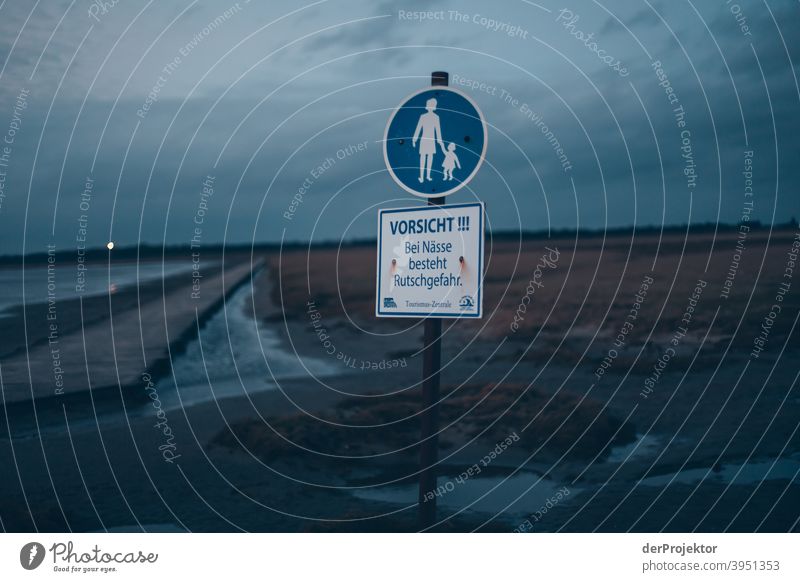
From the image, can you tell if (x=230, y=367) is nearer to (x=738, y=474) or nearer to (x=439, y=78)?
(x=738, y=474)

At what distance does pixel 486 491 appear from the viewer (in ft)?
30.5

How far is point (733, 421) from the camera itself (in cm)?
1318

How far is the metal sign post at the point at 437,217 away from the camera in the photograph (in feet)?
18.6

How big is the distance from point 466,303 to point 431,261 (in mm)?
416

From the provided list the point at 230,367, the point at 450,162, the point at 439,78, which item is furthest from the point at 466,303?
the point at 230,367

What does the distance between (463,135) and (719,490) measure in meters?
5.71

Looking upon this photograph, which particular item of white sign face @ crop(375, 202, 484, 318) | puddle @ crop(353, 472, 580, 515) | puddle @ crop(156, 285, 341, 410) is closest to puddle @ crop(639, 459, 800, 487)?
puddle @ crop(353, 472, 580, 515)

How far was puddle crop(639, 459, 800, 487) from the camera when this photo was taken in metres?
9.48
